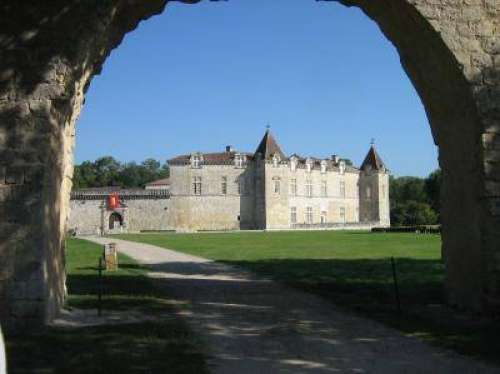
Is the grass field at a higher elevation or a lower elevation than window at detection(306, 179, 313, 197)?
lower

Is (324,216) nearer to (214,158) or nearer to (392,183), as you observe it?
(214,158)

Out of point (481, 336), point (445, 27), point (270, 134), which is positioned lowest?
point (481, 336)

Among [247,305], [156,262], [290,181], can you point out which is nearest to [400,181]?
[290,181]

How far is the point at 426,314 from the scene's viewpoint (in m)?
8.33

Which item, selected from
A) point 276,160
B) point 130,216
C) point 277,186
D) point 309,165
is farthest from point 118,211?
point 309,165

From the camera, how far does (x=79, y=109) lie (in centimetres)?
921

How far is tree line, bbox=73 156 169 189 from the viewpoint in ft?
323

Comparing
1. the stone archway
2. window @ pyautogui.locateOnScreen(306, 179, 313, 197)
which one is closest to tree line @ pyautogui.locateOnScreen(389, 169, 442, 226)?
window @ pyautogui.locateOnScreen(306, 179, 313, 197)

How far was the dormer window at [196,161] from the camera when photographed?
6719 centimetres

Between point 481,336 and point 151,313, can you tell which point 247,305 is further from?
point 481,336

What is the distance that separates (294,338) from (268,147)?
2466 inches

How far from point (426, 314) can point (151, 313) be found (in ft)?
13.3

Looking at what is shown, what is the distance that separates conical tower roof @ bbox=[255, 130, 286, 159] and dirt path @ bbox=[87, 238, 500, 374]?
57467 millimetres

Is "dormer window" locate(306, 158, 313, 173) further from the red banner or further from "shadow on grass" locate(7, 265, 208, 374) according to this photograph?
"shadow on grass" locate(7, 265, 208, 374)
